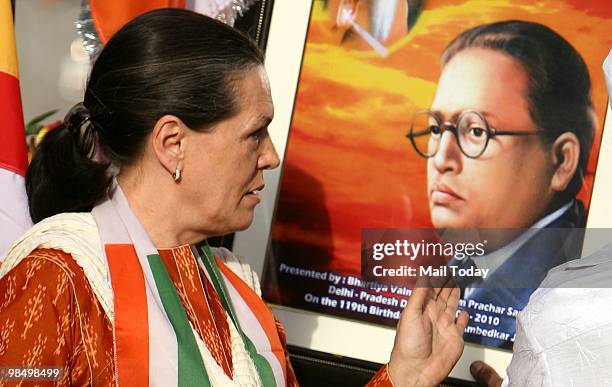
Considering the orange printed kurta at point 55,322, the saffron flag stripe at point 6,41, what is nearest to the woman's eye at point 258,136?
the orange printed kurta at point 55,322

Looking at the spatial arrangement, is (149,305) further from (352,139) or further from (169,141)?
(352,139)

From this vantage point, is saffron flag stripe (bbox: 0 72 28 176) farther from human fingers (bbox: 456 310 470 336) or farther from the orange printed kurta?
human fingers (bbox: 456 310 470 336)

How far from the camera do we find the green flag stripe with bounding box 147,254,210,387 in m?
1.41

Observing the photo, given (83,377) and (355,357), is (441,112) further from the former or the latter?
(83,377)

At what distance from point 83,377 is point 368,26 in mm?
993

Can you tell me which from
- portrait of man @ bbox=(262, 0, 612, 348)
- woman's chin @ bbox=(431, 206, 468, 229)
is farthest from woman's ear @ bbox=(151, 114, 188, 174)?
woman's chin @ bbox=(431, 206, 468, 229)

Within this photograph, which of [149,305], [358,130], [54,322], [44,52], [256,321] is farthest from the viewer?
[44,52]

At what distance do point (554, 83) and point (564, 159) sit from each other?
0.16 meters

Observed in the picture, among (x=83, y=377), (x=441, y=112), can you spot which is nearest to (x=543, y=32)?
(x=441, y=112)

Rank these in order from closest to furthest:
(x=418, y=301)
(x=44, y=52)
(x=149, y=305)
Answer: (x=149, y=305)
(x=418, y=301)
(x=44, y=52)

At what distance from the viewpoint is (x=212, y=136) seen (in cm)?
149

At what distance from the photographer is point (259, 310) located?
1.68 m

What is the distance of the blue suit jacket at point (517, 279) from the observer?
1.73 metres

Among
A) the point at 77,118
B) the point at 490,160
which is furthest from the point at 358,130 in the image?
the point at 77,118
